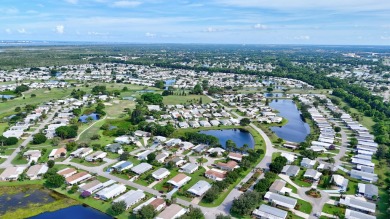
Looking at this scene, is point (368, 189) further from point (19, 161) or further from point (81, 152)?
point (19, 161)

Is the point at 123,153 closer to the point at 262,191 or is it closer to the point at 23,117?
the point at 262,191

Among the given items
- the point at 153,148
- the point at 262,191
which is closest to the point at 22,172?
the point at 153,148

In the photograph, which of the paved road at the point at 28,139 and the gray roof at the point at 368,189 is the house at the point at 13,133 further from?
the gray roof at the point at 368,189

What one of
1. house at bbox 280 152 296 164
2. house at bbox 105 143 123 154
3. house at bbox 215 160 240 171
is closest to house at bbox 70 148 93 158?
house at bbox 105 143 123 154

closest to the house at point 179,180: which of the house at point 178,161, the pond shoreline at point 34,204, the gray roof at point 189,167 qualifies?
the gray roof at point 189,167

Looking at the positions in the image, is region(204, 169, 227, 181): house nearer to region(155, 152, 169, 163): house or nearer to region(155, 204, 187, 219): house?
region(155, 152, 169, 163): house
